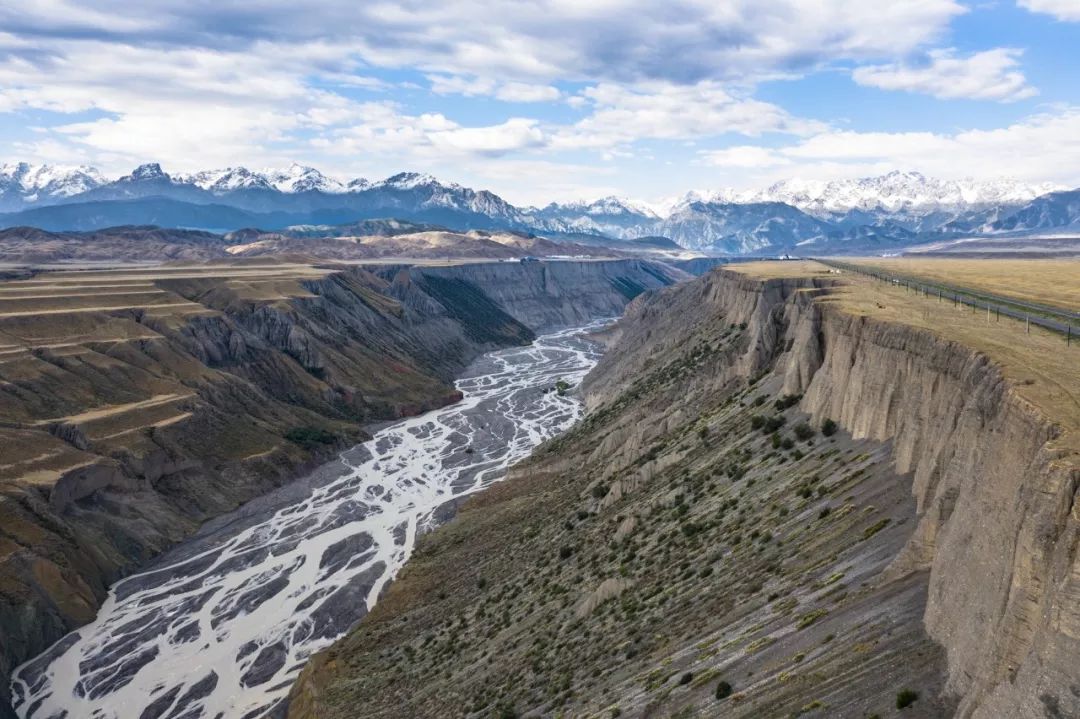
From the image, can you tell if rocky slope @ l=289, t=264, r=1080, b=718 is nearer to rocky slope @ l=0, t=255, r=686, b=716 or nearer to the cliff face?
the cliff face

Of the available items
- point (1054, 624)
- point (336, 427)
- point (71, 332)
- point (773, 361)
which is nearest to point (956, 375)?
point (1054, 624)

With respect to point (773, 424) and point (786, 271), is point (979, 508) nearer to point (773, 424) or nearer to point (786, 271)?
point (773, 424)

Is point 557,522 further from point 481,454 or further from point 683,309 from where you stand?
point 683,309

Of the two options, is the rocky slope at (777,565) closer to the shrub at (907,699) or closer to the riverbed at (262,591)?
the shrub at (907,699)

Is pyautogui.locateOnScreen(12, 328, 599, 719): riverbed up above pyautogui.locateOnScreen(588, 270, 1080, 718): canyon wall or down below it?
below

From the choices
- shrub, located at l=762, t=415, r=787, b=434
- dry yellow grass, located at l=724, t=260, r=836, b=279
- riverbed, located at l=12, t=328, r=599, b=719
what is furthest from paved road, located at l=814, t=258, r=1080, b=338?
riverbed, located at l=12, t=328, r=599, b=719

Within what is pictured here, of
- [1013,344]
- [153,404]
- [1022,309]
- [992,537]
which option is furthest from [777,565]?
[153,404]
